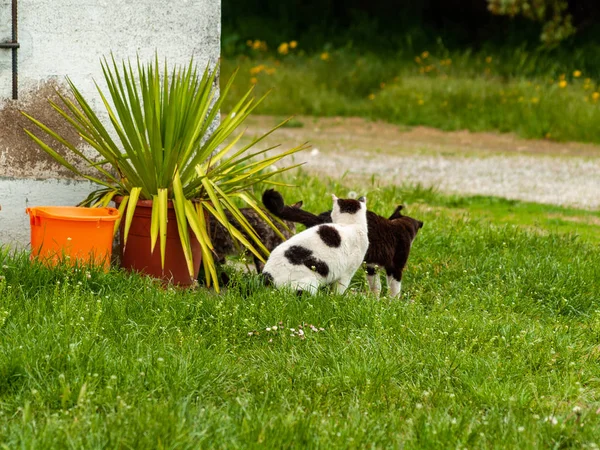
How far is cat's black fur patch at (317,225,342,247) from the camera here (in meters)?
5.62

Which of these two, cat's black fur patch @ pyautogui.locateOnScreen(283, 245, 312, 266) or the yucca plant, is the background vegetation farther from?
cat's black fur patch @ pyautogui.locateOnScreen(283, 245, 312, 266)

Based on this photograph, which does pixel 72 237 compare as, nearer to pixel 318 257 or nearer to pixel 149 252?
pixel 149 252

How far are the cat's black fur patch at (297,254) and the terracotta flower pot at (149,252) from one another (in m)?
0.68

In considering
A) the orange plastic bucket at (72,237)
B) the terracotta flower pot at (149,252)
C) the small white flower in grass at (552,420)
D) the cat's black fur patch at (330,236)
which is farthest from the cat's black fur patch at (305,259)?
the small white flower in grass at (552,420)

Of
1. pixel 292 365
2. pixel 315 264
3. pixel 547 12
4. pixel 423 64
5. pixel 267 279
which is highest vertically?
pixel 547 12

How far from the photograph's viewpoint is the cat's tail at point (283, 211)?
592 cm

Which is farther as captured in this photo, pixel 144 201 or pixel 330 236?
pixel 144 201

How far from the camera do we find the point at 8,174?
6.29m

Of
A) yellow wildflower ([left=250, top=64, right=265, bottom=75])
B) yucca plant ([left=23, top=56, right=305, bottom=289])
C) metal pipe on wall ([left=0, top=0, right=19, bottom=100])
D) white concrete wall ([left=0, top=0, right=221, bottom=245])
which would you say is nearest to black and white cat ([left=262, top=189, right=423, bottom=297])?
yucca plant ([left=23, top=56, right=305, bottom=289])

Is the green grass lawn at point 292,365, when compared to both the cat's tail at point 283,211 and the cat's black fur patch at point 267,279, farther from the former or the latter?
the cat's tail at point 283,211

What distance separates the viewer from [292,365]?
4504 mm

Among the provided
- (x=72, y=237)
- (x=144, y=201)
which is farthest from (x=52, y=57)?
(x=72, y=237)

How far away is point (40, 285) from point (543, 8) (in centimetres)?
1631

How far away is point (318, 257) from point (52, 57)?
2312mm
